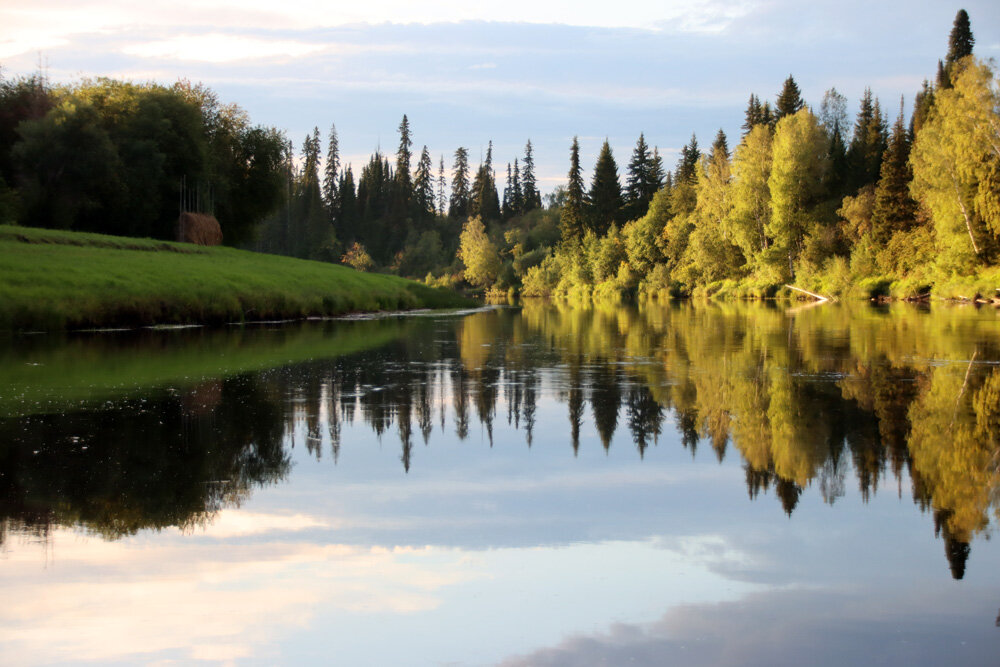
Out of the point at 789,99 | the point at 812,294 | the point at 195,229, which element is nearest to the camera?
the point at 195,229

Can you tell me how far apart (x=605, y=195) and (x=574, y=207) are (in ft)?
14.1

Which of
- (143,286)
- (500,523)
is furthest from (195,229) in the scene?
(500,523)

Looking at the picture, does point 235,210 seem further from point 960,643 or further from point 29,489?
point 960,643

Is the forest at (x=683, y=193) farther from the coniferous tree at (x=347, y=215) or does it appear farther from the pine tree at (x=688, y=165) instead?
the coniferous tree at (x=347, y=215)

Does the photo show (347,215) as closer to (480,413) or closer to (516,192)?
(516,192)

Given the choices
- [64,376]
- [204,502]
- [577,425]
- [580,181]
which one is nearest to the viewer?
[204,502]

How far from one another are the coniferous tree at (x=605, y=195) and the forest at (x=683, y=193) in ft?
0.62

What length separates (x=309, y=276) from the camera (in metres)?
43.4

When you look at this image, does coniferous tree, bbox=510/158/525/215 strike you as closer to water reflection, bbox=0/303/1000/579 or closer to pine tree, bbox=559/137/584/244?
pine tree, bbox=559/137/584/244

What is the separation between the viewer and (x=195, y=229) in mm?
53406

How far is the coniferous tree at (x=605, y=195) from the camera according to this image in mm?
104812

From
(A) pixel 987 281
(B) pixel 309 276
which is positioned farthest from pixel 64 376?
(A) pixel 987 281

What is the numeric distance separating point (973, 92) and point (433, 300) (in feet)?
110

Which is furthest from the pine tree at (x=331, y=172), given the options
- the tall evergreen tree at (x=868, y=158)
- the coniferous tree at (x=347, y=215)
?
the tall evergreen tree at (x=868, y=158)
